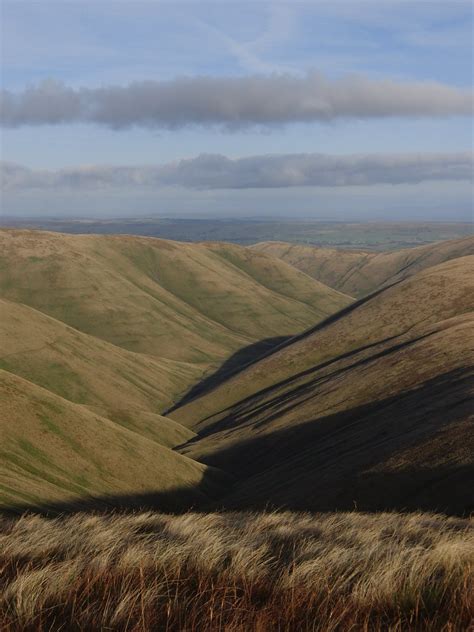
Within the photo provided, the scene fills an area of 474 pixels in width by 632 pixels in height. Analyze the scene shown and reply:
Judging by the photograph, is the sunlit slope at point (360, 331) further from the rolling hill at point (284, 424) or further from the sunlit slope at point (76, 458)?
the sunlit slope at point (76, 458)

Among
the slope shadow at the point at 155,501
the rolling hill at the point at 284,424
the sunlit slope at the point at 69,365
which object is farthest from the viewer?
the sunlit slope at the point at 69,365

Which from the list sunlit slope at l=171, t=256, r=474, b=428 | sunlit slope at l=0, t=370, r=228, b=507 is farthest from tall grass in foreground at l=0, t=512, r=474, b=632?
sunlit slope at l=171, t=256, r=474, b=428

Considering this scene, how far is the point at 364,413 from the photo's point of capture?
293 ft

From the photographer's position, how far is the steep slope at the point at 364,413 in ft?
159

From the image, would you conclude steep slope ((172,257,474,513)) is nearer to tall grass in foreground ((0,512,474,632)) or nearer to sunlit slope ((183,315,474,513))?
sunlit slope ((183,315,474,513))

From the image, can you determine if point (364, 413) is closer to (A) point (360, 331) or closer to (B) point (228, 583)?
(A) point (360, 331)

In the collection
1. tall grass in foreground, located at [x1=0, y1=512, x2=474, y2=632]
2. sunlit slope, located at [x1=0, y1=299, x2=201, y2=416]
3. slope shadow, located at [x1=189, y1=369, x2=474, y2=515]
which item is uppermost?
tall grass in foreground, located at [x1=0, y1=512, x2=474, y2=632]

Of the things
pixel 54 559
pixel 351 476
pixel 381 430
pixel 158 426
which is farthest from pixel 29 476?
pixel 158 426

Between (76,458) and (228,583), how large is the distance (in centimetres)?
7075

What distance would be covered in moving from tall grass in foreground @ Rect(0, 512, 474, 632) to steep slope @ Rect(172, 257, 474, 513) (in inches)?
922

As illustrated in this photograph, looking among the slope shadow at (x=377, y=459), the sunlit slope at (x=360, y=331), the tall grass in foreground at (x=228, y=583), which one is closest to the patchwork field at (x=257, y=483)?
the tall grass in foreground at (x=228, y=583)

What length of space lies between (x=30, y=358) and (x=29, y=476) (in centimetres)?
11511

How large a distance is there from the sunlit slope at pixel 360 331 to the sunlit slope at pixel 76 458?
2376 inches

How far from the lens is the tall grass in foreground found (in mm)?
7766
